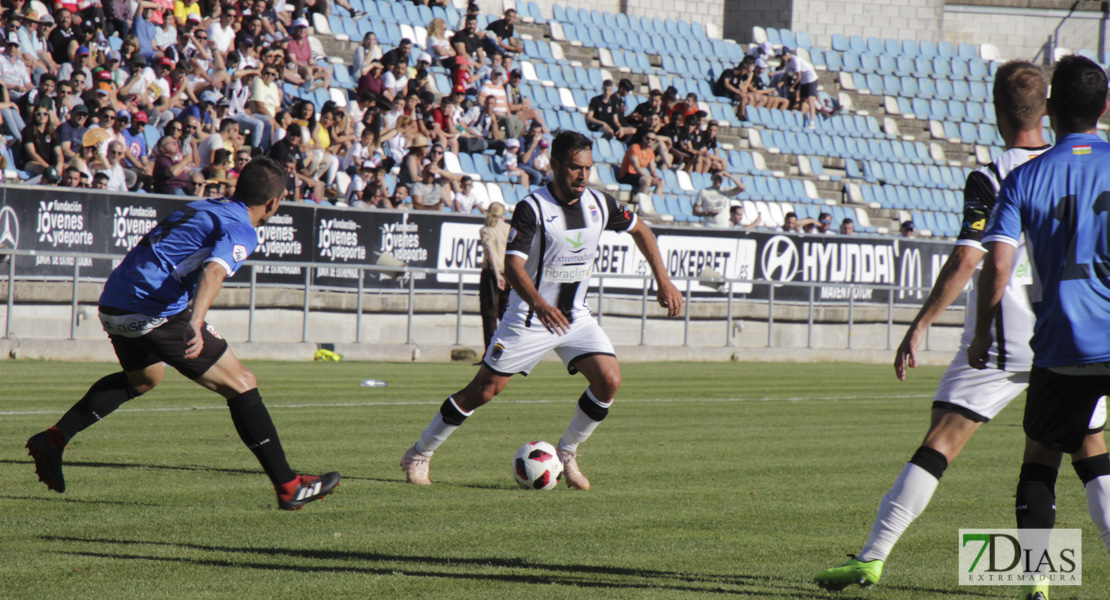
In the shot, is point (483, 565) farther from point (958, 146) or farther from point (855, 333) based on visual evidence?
point (958, 146)

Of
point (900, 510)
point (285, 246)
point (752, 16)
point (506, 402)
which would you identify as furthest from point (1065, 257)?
point (752, 16)

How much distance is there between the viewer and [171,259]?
6898 mm

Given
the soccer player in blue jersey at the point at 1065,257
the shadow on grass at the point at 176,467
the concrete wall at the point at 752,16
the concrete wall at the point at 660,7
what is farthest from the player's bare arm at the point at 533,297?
the concrete wall at the point at 752,16

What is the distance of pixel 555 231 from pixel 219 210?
2.35 metres

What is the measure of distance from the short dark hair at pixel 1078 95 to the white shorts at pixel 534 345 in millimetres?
4023

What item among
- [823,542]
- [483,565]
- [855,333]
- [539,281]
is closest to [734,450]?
[539,281]

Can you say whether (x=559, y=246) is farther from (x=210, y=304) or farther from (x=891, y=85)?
(x=891, y=85)

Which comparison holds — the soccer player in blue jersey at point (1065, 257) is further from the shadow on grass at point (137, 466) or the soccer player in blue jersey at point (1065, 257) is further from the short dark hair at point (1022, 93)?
the shadow on grass at point (137, 466)

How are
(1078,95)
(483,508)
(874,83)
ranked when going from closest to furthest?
(1078,95) < (483,508) < (874,83)

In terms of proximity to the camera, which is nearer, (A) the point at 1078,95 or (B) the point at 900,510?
(A) the point at 1078,95

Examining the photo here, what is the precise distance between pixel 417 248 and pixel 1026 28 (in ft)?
89.4

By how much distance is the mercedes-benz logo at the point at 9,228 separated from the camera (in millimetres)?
17391

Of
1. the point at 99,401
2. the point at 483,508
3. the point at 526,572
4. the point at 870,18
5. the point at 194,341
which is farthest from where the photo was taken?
the point at 870,18

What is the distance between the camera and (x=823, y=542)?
654cm
